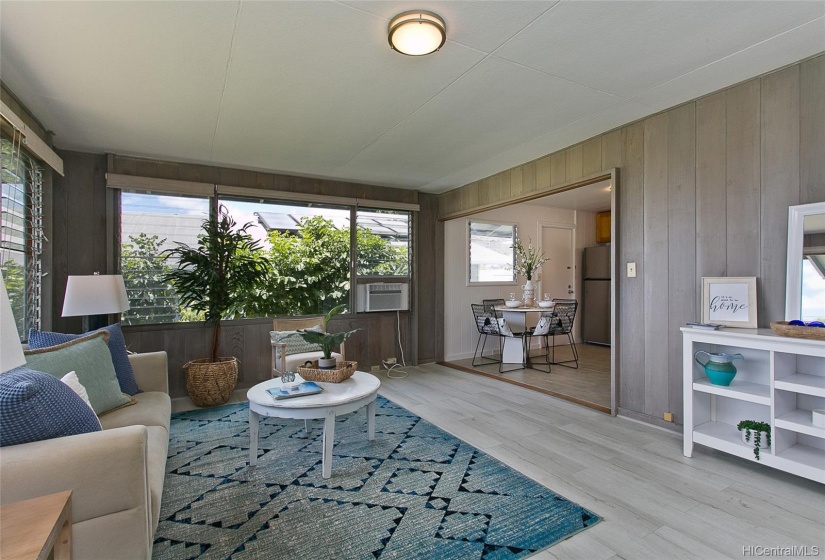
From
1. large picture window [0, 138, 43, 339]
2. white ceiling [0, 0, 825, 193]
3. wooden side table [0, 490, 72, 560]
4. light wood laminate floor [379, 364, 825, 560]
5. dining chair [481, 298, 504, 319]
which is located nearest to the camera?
wooden side table [0, 490, 72, 560]

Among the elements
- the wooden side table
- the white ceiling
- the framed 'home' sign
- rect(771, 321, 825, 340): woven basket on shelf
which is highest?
the white ceiling

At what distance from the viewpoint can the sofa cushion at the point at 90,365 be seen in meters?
1.95

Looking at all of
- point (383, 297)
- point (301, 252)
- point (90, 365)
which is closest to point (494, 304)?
point (383, 297)

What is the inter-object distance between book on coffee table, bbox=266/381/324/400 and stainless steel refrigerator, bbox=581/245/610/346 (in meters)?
5.70

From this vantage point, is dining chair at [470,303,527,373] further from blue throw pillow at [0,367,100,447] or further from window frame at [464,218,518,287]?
blue throw pillow at [0,367,100,447]

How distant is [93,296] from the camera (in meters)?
3.04

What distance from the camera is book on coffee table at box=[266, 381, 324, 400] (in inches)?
96.6

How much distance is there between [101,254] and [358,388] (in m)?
3.02

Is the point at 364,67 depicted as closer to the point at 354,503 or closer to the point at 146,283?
the point at 354,503

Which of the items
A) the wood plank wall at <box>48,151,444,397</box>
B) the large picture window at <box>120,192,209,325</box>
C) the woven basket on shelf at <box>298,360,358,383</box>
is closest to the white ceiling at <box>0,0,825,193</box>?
the wood plank wall at <box>48,151,444,397</box>

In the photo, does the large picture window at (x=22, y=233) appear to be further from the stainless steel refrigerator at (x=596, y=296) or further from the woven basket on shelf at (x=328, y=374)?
the stainless steel refrigerator at (x=596, y=296)

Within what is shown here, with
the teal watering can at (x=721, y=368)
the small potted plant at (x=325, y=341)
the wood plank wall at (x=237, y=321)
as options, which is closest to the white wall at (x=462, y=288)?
the wood plank wall at (x=237, y=321)

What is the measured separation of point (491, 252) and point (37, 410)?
5.74 m

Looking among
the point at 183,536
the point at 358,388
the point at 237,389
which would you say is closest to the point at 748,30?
the point at 358,388
